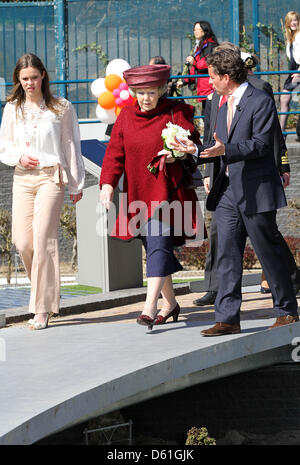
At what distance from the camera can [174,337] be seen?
21.4ft

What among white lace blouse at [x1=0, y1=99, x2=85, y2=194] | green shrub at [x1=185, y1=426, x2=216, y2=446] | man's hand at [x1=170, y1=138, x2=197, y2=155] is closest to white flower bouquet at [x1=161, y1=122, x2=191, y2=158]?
man's hand at [x1=170, y1=138, x2=197, y2=155]

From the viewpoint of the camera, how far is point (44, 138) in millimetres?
7133

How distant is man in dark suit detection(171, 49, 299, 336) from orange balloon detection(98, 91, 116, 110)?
3.76m

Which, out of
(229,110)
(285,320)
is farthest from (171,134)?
(285,320)

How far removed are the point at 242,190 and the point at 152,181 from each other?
0.80 meters

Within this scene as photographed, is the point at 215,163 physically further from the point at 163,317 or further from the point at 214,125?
the point at 163,317

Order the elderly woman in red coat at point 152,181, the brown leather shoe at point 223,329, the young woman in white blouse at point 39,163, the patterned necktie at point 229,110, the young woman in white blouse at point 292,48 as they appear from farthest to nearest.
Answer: the young woman in white blouse at point 292,48
the young woman in white blouse at point 39,163
the elderly woman in red coat at point 152,181
the brown leather shoe at point 223,329
the patterned necktie at point 229,110

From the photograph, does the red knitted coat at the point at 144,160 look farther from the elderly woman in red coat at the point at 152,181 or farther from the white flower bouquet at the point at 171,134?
the white flower bouquet at the point at 171,134

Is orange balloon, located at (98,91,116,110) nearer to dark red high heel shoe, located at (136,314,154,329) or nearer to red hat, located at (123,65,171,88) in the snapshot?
red hat, located at (123,65,171,88)

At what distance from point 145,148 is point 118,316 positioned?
1.99m

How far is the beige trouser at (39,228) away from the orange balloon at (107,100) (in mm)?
2892

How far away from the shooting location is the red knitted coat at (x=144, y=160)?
22.0 feet

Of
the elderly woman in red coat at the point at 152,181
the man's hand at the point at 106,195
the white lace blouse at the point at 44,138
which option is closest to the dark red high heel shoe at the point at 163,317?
the elderly woman in red coat at the point at 152,181
